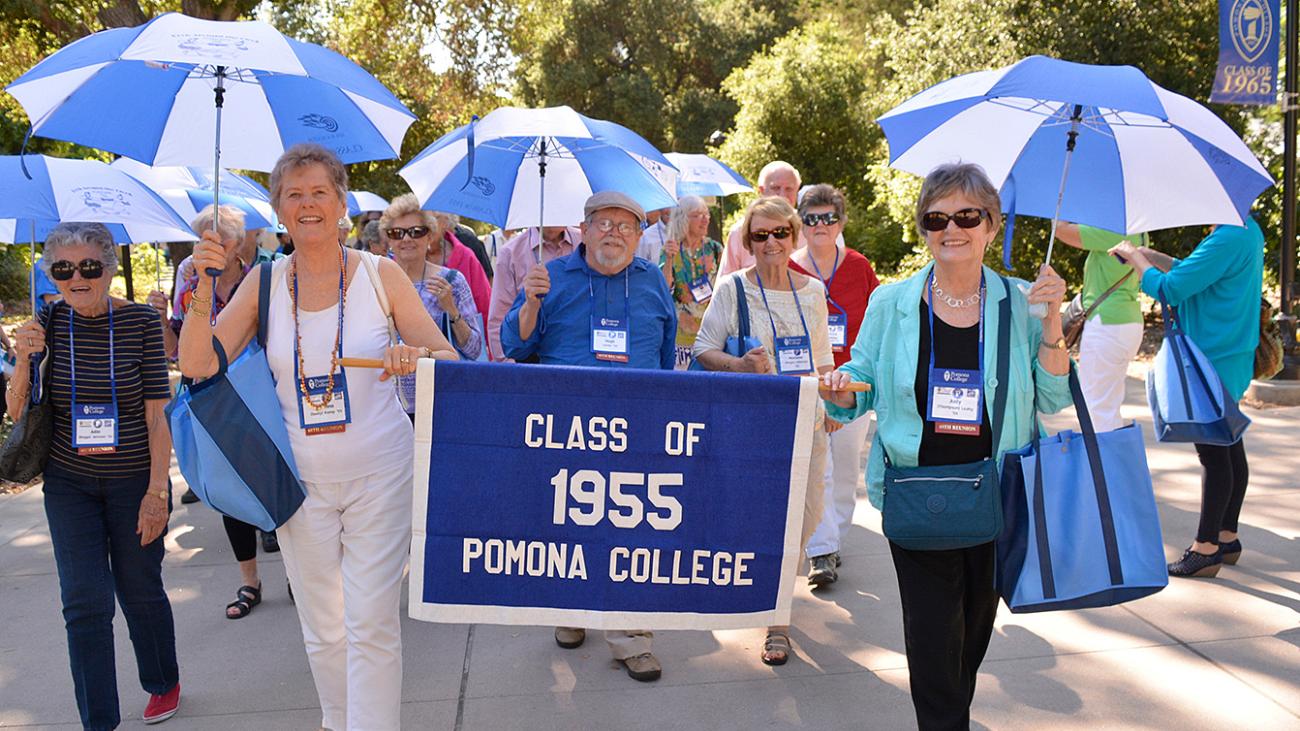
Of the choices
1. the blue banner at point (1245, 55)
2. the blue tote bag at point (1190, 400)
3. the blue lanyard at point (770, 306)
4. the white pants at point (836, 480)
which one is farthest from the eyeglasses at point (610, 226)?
the blue banner at point (1245, 55)

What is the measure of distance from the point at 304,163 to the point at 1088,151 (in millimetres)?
2891

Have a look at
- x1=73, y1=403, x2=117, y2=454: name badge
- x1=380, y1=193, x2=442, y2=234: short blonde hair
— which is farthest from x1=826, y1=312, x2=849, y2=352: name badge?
x1=73, y1=403, x2=117, y2=454: name badge

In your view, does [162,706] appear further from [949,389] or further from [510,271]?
[949,389]

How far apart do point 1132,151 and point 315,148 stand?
9.69 feet

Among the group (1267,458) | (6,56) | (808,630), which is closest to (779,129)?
(6,56)

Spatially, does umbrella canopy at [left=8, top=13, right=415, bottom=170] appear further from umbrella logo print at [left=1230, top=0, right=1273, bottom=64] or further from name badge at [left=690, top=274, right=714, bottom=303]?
umbrella logo print at [left=1230, top=0, right=1273, bottom=64]

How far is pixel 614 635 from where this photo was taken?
4.60 m

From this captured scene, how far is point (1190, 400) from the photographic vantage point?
Result: 4.95 m

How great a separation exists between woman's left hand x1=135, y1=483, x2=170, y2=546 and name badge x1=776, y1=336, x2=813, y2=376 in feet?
8.31

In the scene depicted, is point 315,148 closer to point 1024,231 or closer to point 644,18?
point 1024,231

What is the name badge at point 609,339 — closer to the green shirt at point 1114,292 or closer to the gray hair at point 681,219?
the gray hair at point 681,219

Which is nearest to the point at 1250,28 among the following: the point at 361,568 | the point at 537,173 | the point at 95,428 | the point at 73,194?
the point at 537,173

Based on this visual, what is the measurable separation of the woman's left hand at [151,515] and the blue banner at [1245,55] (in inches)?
352

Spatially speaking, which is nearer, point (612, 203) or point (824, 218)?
point (612, 203)
